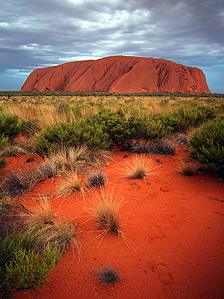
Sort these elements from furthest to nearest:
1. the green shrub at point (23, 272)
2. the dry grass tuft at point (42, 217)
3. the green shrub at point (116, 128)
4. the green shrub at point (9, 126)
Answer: the green shrub at point (9, 126) → the green shrub at point (116, 128) → the dry grass tuft at point (42, 217) → the green shrub at point (23, 272)

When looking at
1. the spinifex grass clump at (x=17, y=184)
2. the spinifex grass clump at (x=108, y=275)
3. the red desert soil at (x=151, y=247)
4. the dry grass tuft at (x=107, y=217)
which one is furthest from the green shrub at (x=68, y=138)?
the spinifex grass clump at (x=108, y=275)

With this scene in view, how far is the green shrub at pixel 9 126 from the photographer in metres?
7.19

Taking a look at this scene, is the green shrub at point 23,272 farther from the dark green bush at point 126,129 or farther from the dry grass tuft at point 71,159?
the dark green bush at point 126,129

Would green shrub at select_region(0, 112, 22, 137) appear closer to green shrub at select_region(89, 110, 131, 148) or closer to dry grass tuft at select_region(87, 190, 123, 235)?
green shrub at select_region(89, 110, 131, 148)

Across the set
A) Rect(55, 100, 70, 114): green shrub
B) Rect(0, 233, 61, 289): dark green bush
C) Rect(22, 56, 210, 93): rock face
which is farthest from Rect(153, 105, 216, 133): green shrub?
Rect(22, 56, 210, 93): rock face

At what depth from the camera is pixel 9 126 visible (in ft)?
24.2

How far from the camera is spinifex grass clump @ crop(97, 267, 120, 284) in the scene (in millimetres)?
2316

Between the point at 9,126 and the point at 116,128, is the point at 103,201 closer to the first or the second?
the point at 116,128

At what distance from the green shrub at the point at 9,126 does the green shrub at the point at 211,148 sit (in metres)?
4.76

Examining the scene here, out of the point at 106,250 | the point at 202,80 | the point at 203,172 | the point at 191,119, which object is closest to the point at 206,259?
the point at 106,250

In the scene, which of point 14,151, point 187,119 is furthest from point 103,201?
point 187,119

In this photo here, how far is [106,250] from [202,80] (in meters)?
114

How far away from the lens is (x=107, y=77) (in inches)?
4060

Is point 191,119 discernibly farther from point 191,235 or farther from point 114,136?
point 191,235
